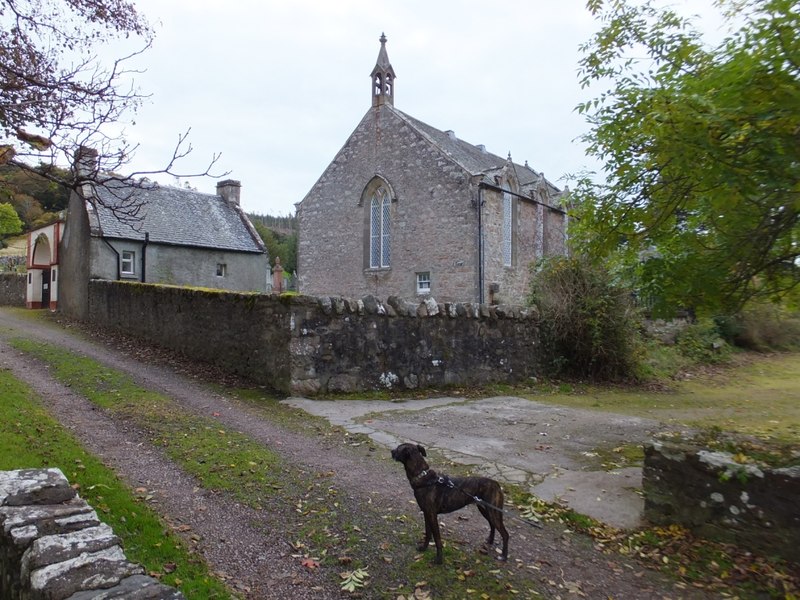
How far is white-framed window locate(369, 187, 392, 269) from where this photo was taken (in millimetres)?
26328

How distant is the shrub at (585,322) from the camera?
1451 cm

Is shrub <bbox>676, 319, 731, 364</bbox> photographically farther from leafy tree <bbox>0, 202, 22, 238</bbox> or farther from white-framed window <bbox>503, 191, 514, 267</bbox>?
leafy tree <bbox>0, 202, 22, 238</bbox>

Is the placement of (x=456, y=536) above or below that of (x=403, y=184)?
below

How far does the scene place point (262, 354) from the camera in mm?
11367

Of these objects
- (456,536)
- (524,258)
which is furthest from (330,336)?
(524,258)

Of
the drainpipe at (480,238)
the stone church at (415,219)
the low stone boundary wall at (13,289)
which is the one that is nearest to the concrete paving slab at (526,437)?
the drainpipe at (480,238)

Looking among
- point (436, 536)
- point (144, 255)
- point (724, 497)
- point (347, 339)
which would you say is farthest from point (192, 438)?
point (144, 255)

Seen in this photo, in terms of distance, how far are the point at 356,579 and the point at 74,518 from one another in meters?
1.90

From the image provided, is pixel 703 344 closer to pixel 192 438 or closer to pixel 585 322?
pixel 585 322

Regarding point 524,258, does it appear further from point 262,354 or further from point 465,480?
point 465,480

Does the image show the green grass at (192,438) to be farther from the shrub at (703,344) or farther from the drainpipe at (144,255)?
the shrub at (703,344)

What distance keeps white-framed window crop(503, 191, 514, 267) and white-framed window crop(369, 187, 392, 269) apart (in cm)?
549

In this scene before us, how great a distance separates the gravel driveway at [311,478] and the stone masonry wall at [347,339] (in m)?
1.17

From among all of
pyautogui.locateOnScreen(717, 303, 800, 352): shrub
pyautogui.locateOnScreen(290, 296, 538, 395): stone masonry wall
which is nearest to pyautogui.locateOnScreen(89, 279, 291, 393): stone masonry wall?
pyautogui.locateOnScreen(290, 296, 538, 395): stone masonry wall
